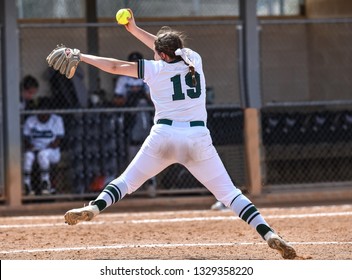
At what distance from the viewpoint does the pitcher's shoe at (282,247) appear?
7.06 meters

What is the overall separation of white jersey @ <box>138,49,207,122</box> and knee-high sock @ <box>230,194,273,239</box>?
735mm

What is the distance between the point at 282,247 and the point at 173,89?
4.96 ft

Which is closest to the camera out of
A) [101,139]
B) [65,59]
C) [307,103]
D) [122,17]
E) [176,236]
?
Answer: [65,59]

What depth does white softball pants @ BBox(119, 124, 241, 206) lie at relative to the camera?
7289 millimetres

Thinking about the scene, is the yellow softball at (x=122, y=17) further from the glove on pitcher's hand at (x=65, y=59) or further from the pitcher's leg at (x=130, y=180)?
the pitcher's leg at (x=130, y=180)

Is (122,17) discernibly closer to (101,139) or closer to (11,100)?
(11,100)

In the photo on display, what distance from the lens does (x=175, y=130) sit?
7305 millimetres

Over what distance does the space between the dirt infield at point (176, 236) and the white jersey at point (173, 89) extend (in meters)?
1.18

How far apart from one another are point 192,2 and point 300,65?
6.87 feet

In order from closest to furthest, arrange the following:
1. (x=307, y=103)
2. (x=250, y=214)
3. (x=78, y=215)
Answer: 1. (x=78, y=215)
2. (x=250, y=214)
3. (x=307, y=103)

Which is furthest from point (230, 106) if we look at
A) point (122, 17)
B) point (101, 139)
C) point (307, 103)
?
point (122, 17)

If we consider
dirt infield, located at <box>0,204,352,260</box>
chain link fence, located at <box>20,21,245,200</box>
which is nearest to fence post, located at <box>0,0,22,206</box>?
chain link fence, located at <box>20,21,245,200</box>

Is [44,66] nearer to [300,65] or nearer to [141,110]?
[141,110]
